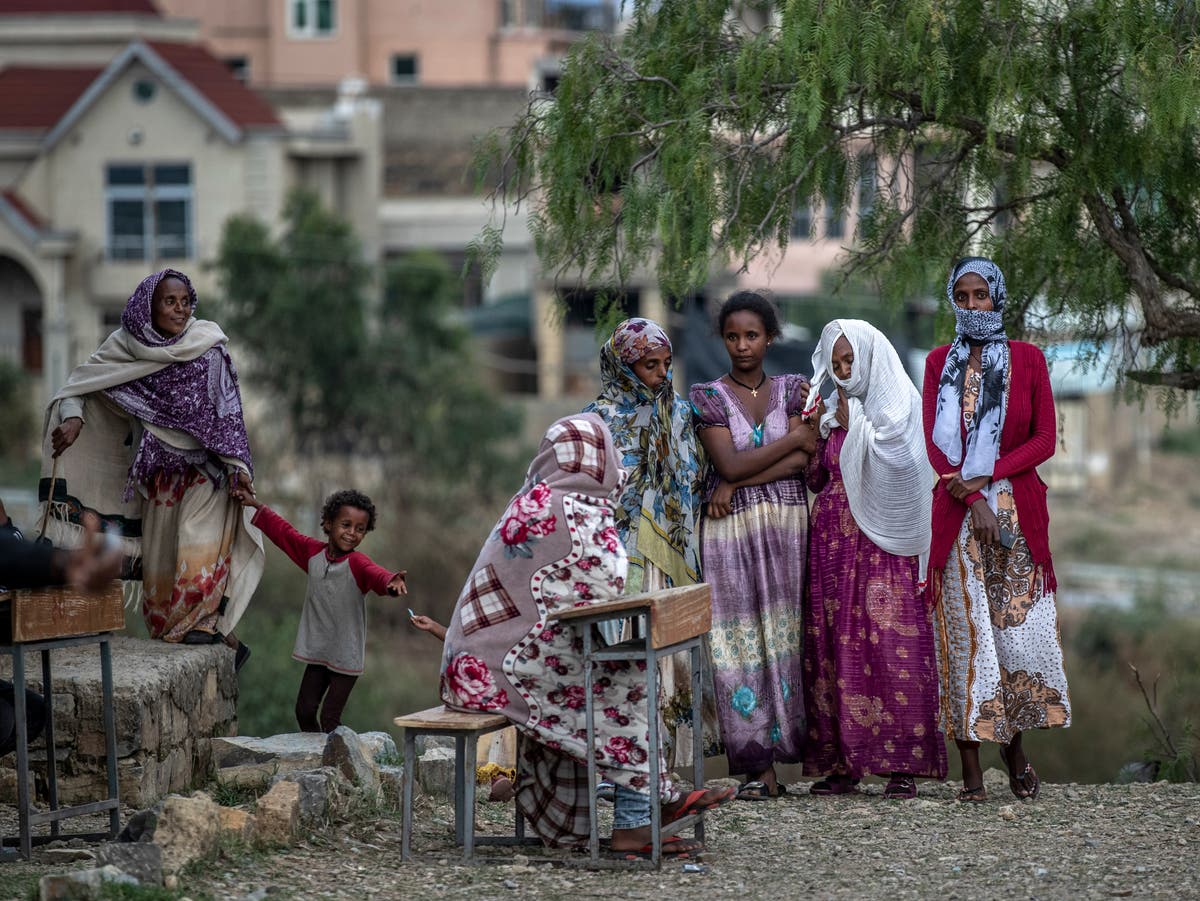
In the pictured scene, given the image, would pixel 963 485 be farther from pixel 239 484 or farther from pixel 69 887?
pixel 69 887

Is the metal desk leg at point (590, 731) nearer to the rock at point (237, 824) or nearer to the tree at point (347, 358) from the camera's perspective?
the rock at point (237, 824)

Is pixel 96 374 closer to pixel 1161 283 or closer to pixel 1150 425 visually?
pixel 1161 283

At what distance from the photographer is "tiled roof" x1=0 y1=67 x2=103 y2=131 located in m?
30.2

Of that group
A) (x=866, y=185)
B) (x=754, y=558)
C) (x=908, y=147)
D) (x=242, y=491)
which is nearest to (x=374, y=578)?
(x=242, y=491)

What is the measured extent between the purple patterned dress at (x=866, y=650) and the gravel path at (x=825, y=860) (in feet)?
0.80

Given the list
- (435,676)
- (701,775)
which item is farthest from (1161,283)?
(435,676)

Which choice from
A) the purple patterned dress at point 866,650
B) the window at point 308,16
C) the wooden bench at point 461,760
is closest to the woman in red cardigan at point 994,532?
the purple patterned dress at point 866,650

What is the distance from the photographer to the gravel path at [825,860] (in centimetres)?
577

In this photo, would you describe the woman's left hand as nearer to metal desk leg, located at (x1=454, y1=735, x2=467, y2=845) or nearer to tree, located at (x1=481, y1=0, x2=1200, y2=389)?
tree, located at (x1=481, y1=0, x2=1200, y2=389)

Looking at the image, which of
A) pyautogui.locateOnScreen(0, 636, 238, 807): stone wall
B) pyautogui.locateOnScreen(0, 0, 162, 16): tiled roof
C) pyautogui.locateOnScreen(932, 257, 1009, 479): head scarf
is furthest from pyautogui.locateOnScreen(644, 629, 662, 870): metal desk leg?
pyautogui.locateOnScreen(0, 0, 162, 16): tiled roof

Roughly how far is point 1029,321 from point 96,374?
4.35 metres

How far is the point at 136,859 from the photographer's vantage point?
5.49 metres

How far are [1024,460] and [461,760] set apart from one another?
243cm

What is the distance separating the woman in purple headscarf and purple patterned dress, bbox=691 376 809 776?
6.37 ft
